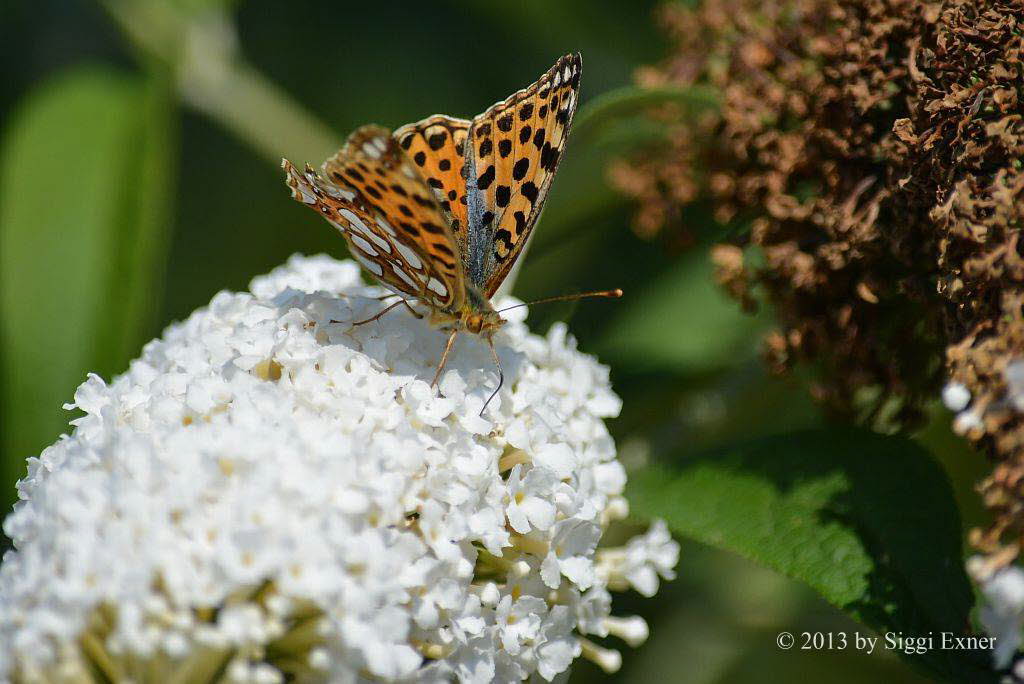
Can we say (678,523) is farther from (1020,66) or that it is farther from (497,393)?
(1020,66)

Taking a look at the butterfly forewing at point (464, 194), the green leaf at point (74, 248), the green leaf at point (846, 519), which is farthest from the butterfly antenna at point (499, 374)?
the green leaf at point (74, 248)

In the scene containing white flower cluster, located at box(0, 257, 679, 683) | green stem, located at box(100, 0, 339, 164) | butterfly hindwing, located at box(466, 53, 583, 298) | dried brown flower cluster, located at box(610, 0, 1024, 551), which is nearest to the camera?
white flower cluster, located at box(0, 257, 679, 683)

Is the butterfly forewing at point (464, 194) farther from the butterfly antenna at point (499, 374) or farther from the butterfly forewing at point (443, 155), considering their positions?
the butterfly antenna at point (499, 374)

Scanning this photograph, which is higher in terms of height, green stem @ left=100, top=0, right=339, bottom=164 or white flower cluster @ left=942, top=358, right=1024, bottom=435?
green stem @ left=100, top=0, right=339, bottom=164

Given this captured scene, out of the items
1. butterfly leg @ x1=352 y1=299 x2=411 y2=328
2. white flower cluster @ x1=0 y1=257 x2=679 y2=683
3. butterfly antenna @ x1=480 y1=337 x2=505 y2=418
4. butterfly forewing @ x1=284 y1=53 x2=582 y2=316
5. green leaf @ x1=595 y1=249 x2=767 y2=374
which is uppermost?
green leaf @ x1=595 y1=249 x2=767 y2=374

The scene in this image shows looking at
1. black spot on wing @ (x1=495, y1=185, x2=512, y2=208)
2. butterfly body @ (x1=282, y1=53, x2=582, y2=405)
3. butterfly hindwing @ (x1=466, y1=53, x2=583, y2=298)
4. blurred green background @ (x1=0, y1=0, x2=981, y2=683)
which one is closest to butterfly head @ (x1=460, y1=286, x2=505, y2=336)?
butterfly body @ (x1=282, y1=53, x2=582, y2=405)

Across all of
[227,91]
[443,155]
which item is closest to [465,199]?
[443,155]

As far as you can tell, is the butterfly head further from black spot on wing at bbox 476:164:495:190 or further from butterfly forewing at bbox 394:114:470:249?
black spot on wing at bbox 476:164:495:190

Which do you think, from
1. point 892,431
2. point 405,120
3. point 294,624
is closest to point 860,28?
point 892,431
